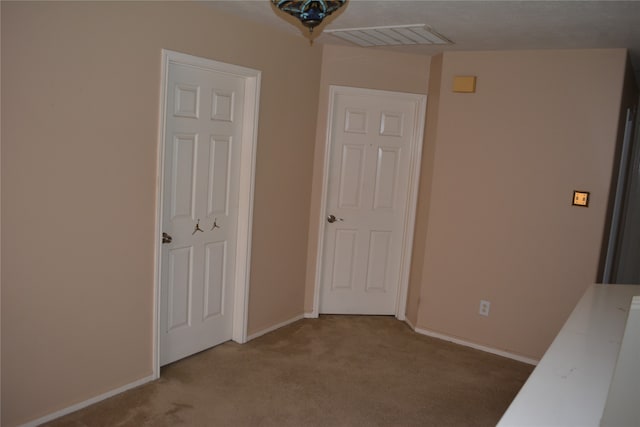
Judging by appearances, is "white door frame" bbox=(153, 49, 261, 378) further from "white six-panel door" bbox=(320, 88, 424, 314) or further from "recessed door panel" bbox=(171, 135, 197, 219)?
"white six-panel door" bbox=(320, 88, 424, 314)

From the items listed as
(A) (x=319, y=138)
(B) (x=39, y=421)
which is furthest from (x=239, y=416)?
(A) (x=319, y=138)

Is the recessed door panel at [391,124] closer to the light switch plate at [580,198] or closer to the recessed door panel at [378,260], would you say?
the recessed door panel at [378,260]

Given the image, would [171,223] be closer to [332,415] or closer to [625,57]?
[332,415]

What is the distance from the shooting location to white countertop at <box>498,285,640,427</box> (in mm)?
1306

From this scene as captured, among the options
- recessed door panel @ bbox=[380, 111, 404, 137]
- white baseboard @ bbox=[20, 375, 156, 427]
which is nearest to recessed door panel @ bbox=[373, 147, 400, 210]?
recessed door panel @ bbox=[380, 111, 404, 137]

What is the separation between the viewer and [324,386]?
10.8 ft

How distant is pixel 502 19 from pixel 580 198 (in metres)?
1.47

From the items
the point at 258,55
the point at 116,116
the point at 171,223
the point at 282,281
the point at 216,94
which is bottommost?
the point at 282,281

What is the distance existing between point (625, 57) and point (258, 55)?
2.50 m

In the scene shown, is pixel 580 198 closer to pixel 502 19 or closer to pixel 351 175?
pixel 502 19

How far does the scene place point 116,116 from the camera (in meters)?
2.73

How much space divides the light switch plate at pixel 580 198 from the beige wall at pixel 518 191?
0.04 m

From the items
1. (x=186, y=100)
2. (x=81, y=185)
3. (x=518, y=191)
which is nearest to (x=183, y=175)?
(x=186, y=100)

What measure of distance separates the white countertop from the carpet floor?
1251 millimetres
